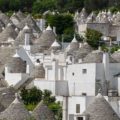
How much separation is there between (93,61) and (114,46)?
67.7ft

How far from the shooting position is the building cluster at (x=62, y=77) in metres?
54.7

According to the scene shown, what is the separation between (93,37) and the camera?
292ft

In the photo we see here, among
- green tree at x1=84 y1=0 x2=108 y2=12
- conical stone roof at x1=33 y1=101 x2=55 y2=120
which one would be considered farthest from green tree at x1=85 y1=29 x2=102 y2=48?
green tree at x1=84 y1=0 x2=108 y2=12

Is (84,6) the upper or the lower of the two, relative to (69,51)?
upper

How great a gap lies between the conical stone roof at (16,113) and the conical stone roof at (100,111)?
279cm

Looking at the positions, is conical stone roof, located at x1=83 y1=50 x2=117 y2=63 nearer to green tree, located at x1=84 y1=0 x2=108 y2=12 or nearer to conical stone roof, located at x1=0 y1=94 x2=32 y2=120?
conical stone roof, located at x1=0 y1=94 x2=32 y2=120

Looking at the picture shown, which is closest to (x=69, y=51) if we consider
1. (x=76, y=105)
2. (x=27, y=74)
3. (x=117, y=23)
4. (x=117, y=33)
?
(x=27, y=74)

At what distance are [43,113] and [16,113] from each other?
7.09ft

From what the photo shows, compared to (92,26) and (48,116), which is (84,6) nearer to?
(92,26)

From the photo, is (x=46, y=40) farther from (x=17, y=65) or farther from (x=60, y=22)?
(x=60, y=22)

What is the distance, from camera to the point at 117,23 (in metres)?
105

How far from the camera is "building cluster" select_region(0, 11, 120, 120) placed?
2152 inches

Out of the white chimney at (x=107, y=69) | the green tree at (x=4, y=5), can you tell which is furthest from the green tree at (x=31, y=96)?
the green tree at (x=4, y=5)

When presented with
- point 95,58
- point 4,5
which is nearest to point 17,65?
point 95,58
